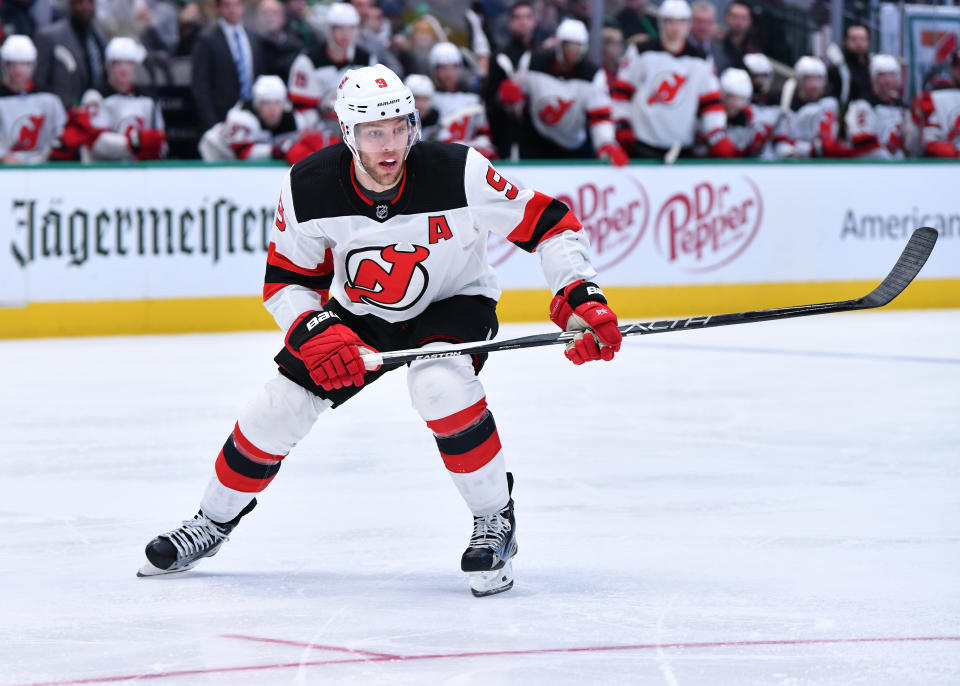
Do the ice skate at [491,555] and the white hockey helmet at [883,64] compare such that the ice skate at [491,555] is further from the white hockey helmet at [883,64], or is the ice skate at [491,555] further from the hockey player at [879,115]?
the white hockey helmet at [883,64]

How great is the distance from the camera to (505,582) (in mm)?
2686

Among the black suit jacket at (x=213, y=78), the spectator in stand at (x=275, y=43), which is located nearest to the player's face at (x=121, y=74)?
the black suit jacket at (x=213, y=78)

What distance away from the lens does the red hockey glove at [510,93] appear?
855cm

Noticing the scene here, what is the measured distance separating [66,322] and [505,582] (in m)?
5.63

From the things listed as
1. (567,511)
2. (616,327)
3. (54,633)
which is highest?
(616,327)

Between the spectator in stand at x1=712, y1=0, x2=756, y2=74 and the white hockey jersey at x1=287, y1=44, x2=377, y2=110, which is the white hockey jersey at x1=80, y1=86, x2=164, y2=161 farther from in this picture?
the spectator in stand at x1=712, y1=0, x2=756, y2=74

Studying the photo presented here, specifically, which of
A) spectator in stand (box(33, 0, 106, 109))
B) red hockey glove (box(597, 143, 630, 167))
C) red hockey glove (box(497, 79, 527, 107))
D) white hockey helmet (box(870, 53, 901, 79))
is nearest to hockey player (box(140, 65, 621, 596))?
spectator in stand (box(33, 0, 106, 109))

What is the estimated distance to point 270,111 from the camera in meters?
8.13

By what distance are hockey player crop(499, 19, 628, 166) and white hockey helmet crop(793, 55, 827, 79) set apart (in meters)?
1.62

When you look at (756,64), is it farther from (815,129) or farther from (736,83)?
(815,129)

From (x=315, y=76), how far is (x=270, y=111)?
338mm

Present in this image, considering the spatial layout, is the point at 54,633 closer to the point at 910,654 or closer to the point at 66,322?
the point at 910,654

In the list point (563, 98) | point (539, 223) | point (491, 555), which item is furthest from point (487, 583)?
point (563, 98)

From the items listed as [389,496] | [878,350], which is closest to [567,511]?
[389,496]
